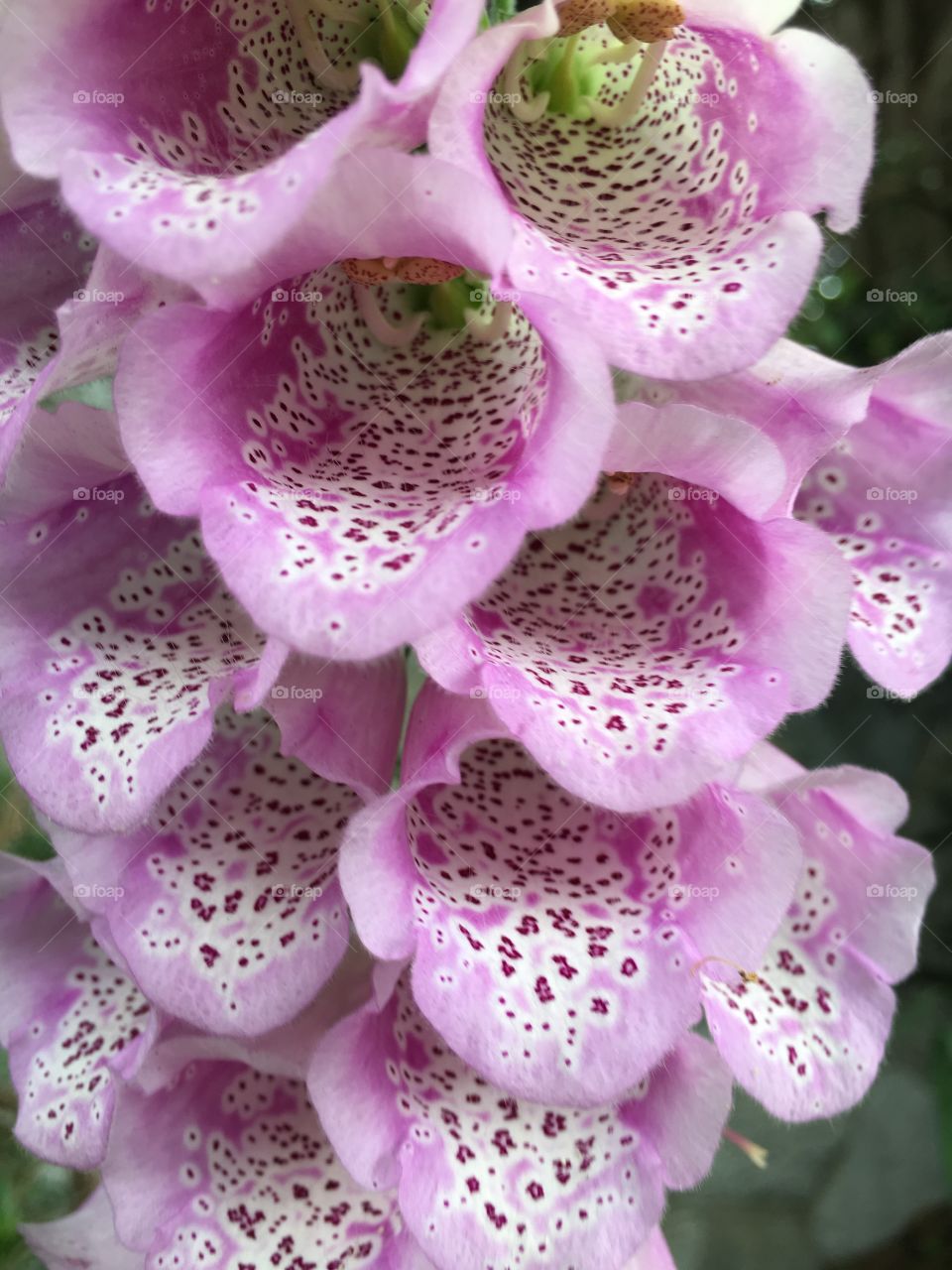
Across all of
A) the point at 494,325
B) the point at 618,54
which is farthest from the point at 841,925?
the point at 618,54

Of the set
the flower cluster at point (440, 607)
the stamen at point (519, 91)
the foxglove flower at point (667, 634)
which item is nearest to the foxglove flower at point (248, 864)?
the flower cluster at point (440, 607)

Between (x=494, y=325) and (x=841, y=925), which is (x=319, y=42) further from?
(x=841, y=925)

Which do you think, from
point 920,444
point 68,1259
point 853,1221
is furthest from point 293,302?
point 853,1221

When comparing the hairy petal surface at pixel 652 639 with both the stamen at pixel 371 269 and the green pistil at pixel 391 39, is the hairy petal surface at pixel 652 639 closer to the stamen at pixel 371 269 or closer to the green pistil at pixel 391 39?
the stamen at pixel 371 269

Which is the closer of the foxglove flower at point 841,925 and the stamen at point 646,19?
the stamen at point 646,19

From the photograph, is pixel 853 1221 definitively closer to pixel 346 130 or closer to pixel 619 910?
pixel 619 910

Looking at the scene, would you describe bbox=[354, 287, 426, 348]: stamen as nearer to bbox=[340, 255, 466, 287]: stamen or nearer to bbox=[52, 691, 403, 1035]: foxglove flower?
bbox=[340, 255, 466, 287]: stamen

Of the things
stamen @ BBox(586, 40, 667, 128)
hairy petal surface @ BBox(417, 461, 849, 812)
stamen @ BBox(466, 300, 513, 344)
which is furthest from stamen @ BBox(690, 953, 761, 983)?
stamen @ BBox(586, 40, 667, 128)
